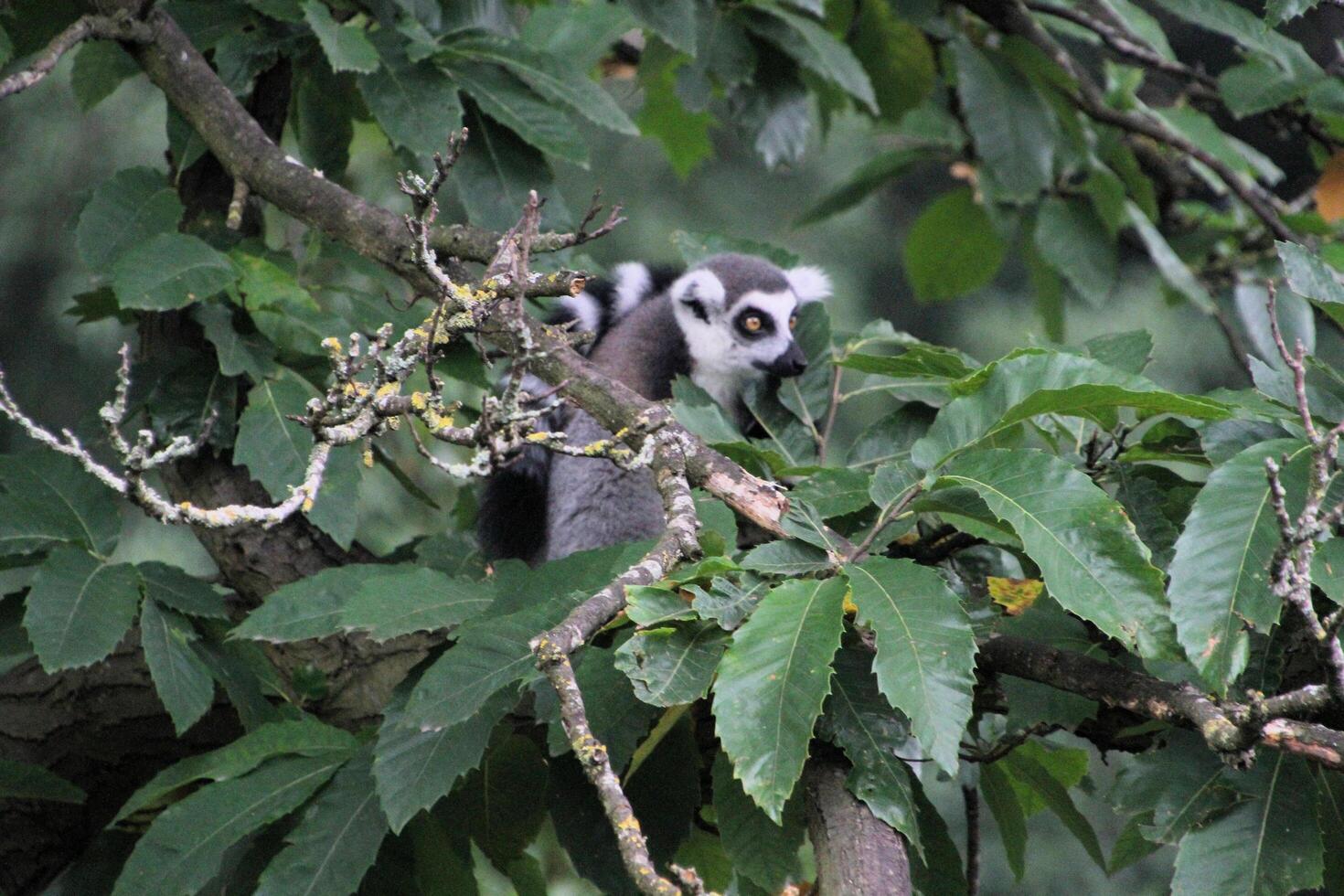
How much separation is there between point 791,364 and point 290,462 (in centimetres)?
85

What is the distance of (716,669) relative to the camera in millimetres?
1153

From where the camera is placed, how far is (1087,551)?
3.81ft

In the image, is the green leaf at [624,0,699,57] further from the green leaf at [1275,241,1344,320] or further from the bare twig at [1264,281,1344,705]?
the bare twig at [1264,281,1344,705]

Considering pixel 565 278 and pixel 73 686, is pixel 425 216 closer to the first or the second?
pixel 565 278

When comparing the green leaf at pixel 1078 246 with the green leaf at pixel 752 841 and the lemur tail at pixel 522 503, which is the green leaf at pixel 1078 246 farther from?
the green leaf at pixel 752 841

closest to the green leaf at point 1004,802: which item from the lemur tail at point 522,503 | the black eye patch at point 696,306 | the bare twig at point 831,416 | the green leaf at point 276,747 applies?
the bare twig at point 831,416

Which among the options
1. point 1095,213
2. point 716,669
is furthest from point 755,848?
point 1095,213

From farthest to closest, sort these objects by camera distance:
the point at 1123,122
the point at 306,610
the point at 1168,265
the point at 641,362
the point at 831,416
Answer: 1. the point at 1123,122
2. the point at 1168,265
3. the point at 641,362
4. the point at 831,416
5. the point at 306,610

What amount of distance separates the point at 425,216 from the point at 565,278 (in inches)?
5.6

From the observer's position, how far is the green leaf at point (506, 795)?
5.45ft

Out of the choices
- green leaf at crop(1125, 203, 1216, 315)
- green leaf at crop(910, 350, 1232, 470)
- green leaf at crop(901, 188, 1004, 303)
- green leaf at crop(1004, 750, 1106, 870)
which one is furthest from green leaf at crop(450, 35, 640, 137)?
green leaf at crop(901, 188, 1004, 303)

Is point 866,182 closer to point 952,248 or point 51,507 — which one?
point 952,248

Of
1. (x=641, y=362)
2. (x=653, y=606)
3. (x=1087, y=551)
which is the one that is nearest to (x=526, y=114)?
(x=641, y=362)

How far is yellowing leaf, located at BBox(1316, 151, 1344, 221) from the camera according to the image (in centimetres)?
293
